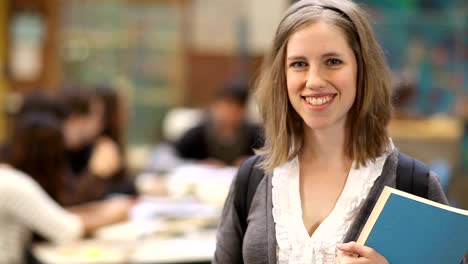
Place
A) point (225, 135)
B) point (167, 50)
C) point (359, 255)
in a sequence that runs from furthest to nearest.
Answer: point (167, 50)
point (225, 135)
point (359, 255)

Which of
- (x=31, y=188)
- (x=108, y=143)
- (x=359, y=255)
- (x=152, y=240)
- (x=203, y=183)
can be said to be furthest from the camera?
(x=108, y=143)

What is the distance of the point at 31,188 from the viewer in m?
3.25

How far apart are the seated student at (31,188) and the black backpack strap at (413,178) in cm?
208

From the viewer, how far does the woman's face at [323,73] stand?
→ 152 cm

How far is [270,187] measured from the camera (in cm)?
165

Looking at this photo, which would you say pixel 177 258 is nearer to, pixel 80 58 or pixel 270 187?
pixel 270 187

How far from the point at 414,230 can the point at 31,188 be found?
2175 millimetres

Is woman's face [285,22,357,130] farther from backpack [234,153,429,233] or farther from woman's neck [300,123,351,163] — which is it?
backpack [234,153,429,233]

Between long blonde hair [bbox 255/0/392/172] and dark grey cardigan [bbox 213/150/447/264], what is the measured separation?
0.06 meters

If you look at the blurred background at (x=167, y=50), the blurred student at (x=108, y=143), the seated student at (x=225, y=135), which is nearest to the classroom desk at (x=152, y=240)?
the blurred student at (x=108, y=143)

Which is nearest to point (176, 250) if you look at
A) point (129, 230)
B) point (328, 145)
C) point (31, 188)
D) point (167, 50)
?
point (129, 230)

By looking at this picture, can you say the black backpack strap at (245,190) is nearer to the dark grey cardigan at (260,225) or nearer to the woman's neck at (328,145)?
the dark grey cardigan at (260,225)

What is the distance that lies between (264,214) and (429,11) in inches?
257

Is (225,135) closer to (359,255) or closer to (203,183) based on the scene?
(203,183)
